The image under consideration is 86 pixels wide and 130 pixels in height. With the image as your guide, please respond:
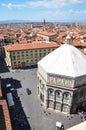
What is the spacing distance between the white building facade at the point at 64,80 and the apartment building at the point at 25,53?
30.5 m

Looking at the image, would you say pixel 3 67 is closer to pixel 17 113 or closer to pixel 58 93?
pixel 17 113

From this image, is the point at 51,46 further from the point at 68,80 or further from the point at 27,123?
the point at 27,123

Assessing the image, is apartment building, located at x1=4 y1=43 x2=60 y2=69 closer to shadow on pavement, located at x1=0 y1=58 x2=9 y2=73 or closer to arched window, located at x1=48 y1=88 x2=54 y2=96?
shadow on pavement, located at x1=0 y1=58 x2=9 y2=73

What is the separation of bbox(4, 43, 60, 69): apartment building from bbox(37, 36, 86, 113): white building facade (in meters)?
30.5

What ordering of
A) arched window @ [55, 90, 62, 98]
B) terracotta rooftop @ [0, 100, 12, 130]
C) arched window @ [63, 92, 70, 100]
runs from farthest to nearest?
arched window @ [55, 90, 62, 98]
arched window @ [63, 92, 70, 100]
terracotta rooftop @ [0, 100, 12, 130]

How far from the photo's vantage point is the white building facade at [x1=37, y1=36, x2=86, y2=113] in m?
40.7

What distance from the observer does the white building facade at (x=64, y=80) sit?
40.7 meters

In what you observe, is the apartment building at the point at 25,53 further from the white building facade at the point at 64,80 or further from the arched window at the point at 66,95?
the arched window at the point at 66,95

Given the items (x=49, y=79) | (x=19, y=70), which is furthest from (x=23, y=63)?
(x=49, y=79)

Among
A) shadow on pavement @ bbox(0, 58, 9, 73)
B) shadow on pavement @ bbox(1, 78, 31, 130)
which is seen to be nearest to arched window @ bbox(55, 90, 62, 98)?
shadow on pavement @ bbox(1, 78, 31, 130)

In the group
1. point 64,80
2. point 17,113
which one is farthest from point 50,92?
point 17,113

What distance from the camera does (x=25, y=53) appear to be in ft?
250

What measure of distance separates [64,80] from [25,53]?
3924 cm

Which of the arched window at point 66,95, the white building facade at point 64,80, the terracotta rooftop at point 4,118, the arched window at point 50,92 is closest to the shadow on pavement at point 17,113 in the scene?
the terracotta rooftop at point 4,118
